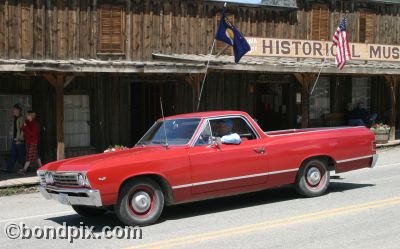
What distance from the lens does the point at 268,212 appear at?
873cm

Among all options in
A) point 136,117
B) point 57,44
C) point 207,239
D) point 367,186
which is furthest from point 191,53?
point 207,239

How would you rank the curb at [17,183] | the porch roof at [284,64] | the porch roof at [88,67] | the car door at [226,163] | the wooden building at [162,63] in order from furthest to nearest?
the porch roof at [284,64] → the wooden building at [162,63] → the curb at [17,183] → the porch roof at [88,67] → the car door at [226,163]

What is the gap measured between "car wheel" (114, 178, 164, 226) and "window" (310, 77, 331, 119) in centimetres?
1435

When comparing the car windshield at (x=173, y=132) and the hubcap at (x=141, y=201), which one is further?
the car windshield at (x=173, y=132)

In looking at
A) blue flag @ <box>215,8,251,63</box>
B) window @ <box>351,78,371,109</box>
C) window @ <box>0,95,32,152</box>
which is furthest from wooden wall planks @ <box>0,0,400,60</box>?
blue flag @ <box>215,8,251,63</box>

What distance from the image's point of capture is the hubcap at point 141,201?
26.6 ft

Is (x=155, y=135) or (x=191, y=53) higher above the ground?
(x=191, y=53)

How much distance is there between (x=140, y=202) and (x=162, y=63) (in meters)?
7.60

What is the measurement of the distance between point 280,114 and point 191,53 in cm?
472

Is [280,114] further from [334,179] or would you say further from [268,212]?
[268,212]

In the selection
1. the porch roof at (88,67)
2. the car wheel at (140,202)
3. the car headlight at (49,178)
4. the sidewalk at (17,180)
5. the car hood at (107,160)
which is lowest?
the sidewalk at (17,180)

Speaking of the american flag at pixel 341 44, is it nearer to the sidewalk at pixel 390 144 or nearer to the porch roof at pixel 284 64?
the porch roof at pixel 284 64

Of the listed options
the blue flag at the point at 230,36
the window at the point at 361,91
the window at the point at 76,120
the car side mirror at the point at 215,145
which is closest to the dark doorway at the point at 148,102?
the window at the point at 76,120

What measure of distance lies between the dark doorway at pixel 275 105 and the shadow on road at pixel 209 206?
34.1 feet
